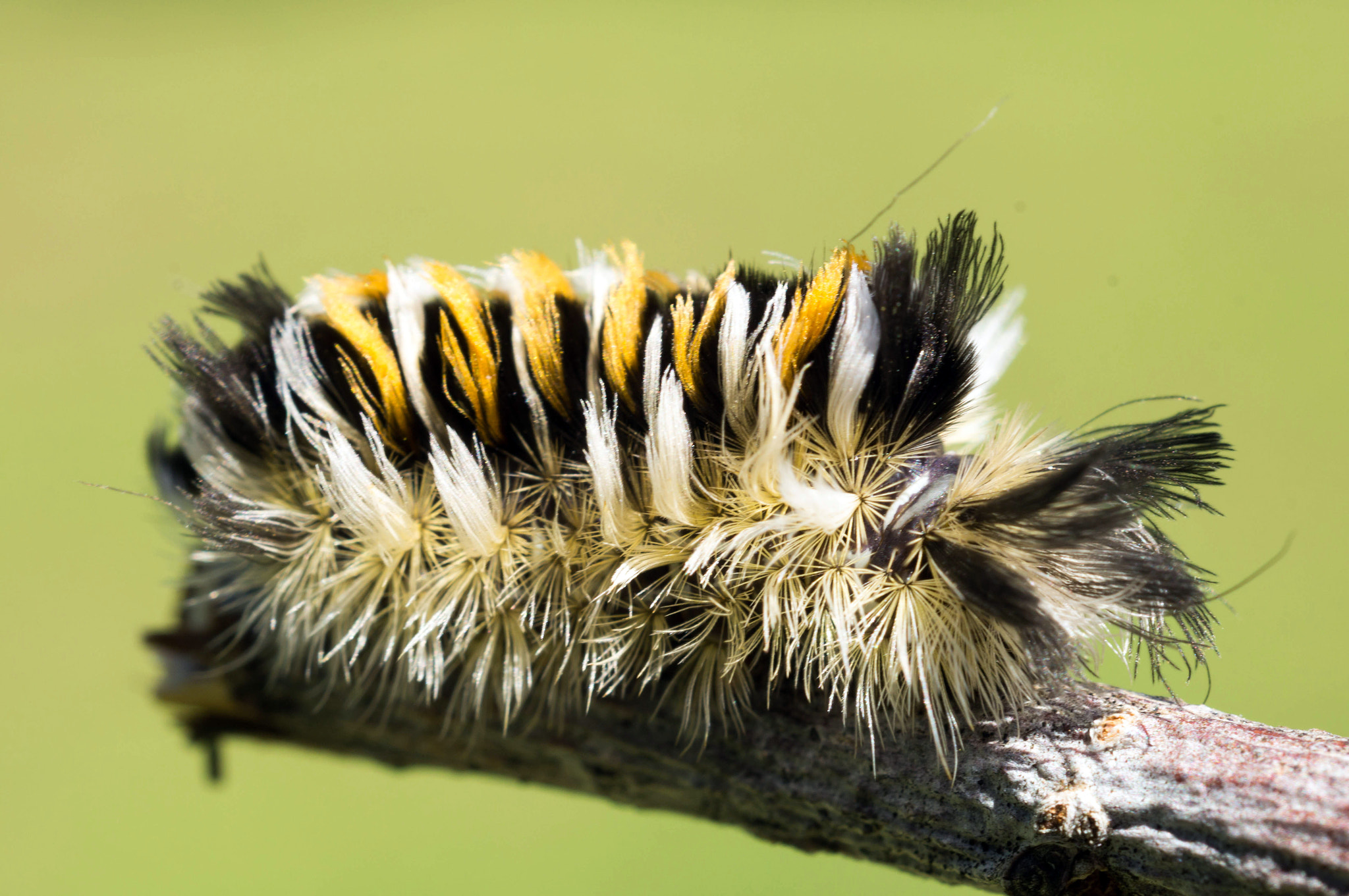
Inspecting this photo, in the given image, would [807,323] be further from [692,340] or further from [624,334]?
[624,334]

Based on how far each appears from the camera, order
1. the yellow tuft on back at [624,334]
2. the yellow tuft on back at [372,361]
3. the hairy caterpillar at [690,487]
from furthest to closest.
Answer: the yellow tuft on back at [372,361], the yellow tuft on back at [624,334], the hairy caterpillar at [690,487]

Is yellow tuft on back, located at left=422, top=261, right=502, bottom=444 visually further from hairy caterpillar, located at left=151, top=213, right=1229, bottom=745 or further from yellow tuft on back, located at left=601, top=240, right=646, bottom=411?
yellow tuft on back, located at left=601, top=240, right=646, bottom=411

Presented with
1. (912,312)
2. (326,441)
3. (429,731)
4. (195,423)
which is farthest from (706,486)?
(195,423)

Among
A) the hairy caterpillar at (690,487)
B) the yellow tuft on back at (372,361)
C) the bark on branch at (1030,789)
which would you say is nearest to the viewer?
the bark on branch at (1030,789)

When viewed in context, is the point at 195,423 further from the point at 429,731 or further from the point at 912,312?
the point at 912,312

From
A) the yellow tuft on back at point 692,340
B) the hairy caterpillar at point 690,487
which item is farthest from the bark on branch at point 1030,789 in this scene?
the yellow tuft on back at point 692,340

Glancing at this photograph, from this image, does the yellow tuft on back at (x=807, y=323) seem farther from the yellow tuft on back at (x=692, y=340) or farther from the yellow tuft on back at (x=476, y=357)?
the yellow tuft on back at (x=476, y=357)

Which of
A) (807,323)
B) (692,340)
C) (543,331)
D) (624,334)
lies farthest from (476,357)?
(807,323)
